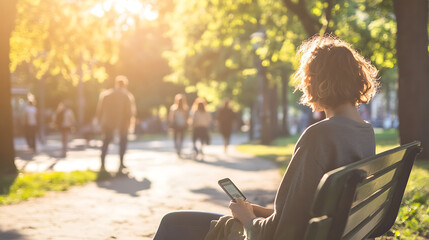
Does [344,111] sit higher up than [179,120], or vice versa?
[344,111]

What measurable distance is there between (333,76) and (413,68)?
9245 millimetres

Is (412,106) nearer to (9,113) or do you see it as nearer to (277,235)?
(9,113)

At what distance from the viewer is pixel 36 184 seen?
1052cm

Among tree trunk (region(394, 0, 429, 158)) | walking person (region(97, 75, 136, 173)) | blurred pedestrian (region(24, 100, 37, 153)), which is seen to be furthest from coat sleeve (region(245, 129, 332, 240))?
blurred pedestrian (region(24, 100, 37, 153))

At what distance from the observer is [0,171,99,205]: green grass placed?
360 inches

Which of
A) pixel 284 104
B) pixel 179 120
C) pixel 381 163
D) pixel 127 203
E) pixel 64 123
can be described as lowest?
pixel 284 104

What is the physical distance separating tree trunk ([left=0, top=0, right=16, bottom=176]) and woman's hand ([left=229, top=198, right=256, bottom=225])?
10418 mm

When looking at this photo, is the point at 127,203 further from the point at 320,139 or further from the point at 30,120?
the point at 30,120

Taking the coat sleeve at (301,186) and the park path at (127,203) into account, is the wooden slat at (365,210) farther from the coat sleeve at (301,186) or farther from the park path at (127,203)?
the park path at (127,203)

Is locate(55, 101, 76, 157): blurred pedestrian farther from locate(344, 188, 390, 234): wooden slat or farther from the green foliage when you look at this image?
locate(344, 188, 390, 234): wooden slat

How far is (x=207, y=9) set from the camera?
17.6 meters

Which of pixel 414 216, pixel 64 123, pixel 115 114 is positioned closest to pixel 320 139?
pixel 414 216

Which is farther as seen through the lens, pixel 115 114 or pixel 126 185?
pixel 115 114

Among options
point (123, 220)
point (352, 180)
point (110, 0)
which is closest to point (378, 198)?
point (352, 180)
